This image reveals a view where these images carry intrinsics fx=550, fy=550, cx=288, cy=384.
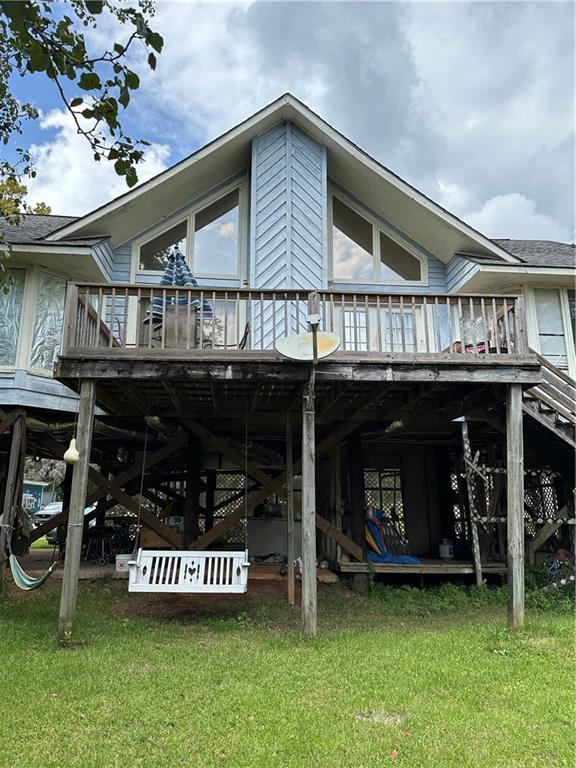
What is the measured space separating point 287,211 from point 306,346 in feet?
14.1

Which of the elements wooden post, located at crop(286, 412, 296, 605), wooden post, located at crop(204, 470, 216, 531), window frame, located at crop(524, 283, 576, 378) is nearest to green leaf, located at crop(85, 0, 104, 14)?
wooden post, located at crop(286, 412, 296, 605)

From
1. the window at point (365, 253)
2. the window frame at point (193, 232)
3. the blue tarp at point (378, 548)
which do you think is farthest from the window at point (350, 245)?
the blue tarp at point (378, 548)

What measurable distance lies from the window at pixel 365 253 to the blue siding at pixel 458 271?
1.67 feet

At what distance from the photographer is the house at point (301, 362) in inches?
251

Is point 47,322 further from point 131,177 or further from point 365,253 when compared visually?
point 131,177

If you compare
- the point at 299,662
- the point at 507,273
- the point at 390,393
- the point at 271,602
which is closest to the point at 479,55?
the point at 507,273

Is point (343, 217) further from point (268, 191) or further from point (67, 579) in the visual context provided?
point (67, 579)

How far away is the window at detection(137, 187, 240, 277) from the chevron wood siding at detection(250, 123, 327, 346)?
806mm

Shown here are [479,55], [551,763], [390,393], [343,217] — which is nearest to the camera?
[551,763]

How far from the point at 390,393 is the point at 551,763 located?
470 cm

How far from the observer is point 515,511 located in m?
6.33

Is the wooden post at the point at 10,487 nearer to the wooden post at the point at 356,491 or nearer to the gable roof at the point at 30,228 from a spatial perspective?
the gable roof at the point at 30,228

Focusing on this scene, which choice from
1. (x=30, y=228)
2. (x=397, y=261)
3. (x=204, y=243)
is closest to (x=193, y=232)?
(x=204, y=243)

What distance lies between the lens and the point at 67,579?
5746 mm
